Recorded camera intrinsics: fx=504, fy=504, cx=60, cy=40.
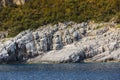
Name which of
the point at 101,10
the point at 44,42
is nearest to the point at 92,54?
the point at 44,42

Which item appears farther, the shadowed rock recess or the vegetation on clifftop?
the vegetation on clifftop

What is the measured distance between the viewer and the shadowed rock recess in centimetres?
10962

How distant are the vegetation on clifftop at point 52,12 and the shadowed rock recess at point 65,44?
4.88 meters

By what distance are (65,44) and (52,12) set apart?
2011 cm

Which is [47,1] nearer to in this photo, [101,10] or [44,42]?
[101,10]

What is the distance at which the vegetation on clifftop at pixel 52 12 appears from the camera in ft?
420

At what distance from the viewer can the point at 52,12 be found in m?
134

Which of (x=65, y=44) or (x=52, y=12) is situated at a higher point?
(x=52, y=12)

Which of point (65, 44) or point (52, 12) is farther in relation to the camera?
point (52, 12)

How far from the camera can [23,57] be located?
379 feet

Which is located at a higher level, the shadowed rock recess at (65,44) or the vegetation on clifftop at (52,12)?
the vegetation on clifftop at (52,12)

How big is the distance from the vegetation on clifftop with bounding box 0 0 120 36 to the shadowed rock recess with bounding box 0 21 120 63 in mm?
4881

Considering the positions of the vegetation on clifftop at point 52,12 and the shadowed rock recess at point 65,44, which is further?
the vegetation on clifftop at point 52,12

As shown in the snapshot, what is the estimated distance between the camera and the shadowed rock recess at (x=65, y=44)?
360ft
